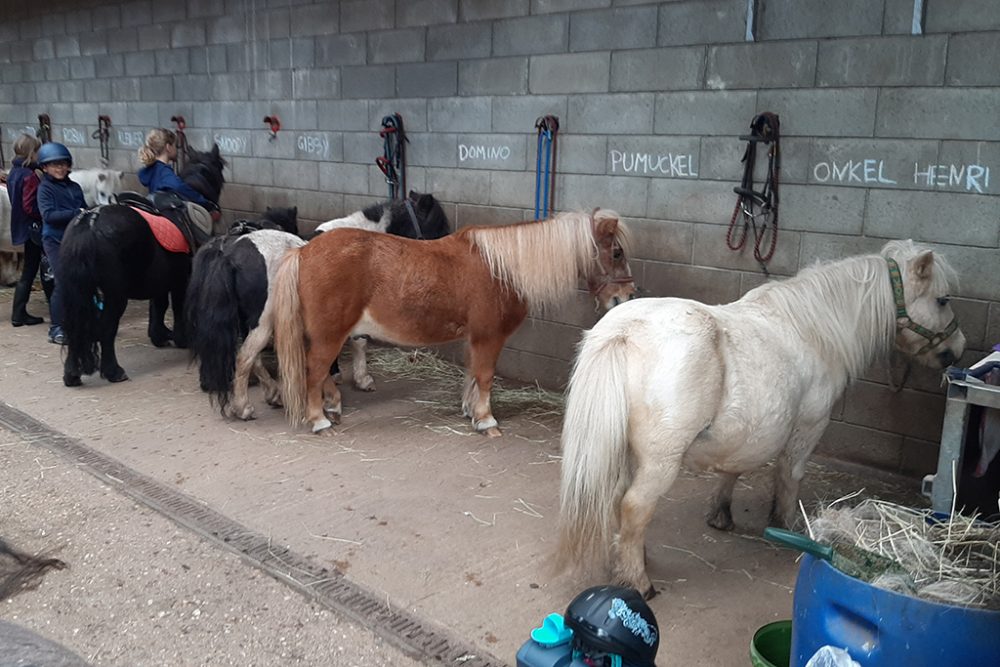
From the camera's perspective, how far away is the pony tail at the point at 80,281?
203 inches

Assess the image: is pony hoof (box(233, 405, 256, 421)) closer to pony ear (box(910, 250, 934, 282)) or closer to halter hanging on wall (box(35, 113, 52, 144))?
pony ear (box(910, 250, 934, 282))

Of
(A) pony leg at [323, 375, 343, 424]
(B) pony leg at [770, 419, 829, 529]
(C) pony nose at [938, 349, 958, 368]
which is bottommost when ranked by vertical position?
(A) pony leg at [323, 375, 343, 424]

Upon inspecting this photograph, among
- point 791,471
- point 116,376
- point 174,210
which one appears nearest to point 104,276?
point 116,376

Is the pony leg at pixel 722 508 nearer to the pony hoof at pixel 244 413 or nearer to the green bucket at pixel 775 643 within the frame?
the green bucket at pixel 775 643

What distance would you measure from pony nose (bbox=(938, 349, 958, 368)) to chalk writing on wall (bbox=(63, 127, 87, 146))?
33.6 feet

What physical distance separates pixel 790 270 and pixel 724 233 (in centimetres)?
46

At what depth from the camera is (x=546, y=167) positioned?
5316mm

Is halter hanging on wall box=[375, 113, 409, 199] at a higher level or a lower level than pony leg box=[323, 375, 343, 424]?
higher

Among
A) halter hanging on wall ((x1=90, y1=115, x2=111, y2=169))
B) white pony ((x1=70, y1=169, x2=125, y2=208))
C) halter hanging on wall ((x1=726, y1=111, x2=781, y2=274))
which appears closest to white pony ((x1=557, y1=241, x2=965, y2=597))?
halter hanging on wall ((x1=726, y1=111, x2=781, y2=274))

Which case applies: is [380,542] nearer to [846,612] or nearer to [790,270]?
[846,612]

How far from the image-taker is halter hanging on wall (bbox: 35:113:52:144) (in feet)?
33.9

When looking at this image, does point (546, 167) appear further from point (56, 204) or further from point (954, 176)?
point (56, 204)

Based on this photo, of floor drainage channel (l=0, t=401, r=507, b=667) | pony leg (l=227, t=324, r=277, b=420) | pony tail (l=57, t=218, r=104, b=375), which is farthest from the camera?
pony tail (l=57, t=218, r=104, b=375)

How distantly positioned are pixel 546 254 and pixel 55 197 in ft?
13.8
